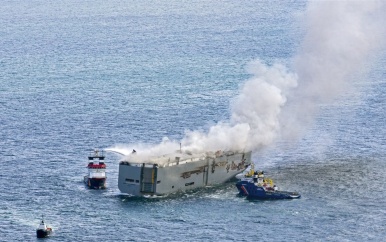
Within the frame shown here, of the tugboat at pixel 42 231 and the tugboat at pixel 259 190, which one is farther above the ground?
the tugboat at pixel 259 190

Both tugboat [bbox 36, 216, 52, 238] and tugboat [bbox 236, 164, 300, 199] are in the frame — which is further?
tugboat [bbox 236, 164, 300, 199]

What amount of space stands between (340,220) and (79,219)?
38622 millimetres

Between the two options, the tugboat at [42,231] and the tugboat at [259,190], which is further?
the tugboat at [259,190]

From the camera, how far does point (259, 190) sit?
7726 inches

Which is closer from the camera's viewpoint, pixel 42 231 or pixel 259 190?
pixel 42 231

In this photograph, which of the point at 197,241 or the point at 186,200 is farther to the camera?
the point at 186,200

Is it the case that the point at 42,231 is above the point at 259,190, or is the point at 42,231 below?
below

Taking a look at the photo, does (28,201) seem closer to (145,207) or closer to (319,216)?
(145,207)

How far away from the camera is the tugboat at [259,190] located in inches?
7682

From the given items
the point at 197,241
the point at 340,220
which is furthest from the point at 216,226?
the point at 340,220

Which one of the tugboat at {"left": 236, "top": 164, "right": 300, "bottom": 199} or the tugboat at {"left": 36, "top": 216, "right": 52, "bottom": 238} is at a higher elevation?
the tugboat at {"left": 236, "top": 164, "right": 300, "bottom": 199}

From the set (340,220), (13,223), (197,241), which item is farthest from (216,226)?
(13,223)

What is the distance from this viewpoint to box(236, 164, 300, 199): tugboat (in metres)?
195

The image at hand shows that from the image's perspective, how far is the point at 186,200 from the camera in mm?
195125
